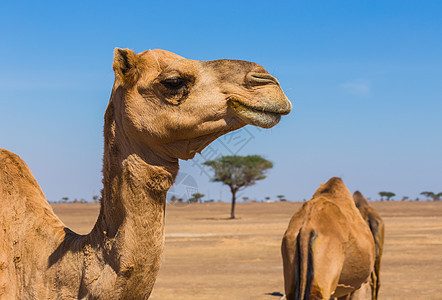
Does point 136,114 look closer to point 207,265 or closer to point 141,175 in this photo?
point 141,175

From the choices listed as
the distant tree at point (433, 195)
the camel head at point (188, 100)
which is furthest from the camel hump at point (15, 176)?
the distant tree at point (433, 195)

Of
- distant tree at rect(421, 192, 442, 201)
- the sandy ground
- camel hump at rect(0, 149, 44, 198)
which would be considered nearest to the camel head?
camel hump at rect(0, 149, 44, 198)

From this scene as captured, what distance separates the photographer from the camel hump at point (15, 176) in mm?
3391

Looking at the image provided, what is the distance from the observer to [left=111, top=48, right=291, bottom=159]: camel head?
8.64ft

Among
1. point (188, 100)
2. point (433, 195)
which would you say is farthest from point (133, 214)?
point (433, 195)

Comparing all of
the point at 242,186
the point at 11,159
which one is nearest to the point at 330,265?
the point at 11,159

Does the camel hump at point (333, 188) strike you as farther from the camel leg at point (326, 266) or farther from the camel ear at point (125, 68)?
the camel ear at point (125, 68)

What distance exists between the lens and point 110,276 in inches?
105

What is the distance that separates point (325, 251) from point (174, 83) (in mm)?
3906

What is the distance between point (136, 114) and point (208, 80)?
0.38 m

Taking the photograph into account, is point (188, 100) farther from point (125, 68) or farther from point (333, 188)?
point (333, 188)

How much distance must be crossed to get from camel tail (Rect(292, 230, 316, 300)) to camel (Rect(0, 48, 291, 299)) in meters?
3.56

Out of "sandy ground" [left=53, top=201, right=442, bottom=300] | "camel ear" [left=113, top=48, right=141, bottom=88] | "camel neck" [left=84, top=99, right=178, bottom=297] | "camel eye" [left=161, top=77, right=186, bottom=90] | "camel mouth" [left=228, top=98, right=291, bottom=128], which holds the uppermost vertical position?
"camel ear" [left=113, top=48, right=141, bottom=88]

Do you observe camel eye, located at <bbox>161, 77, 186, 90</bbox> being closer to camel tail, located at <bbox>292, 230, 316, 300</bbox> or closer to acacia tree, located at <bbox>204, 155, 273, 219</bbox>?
camel tail, located at <bbox>292, 230, 316, 300</bbox>
